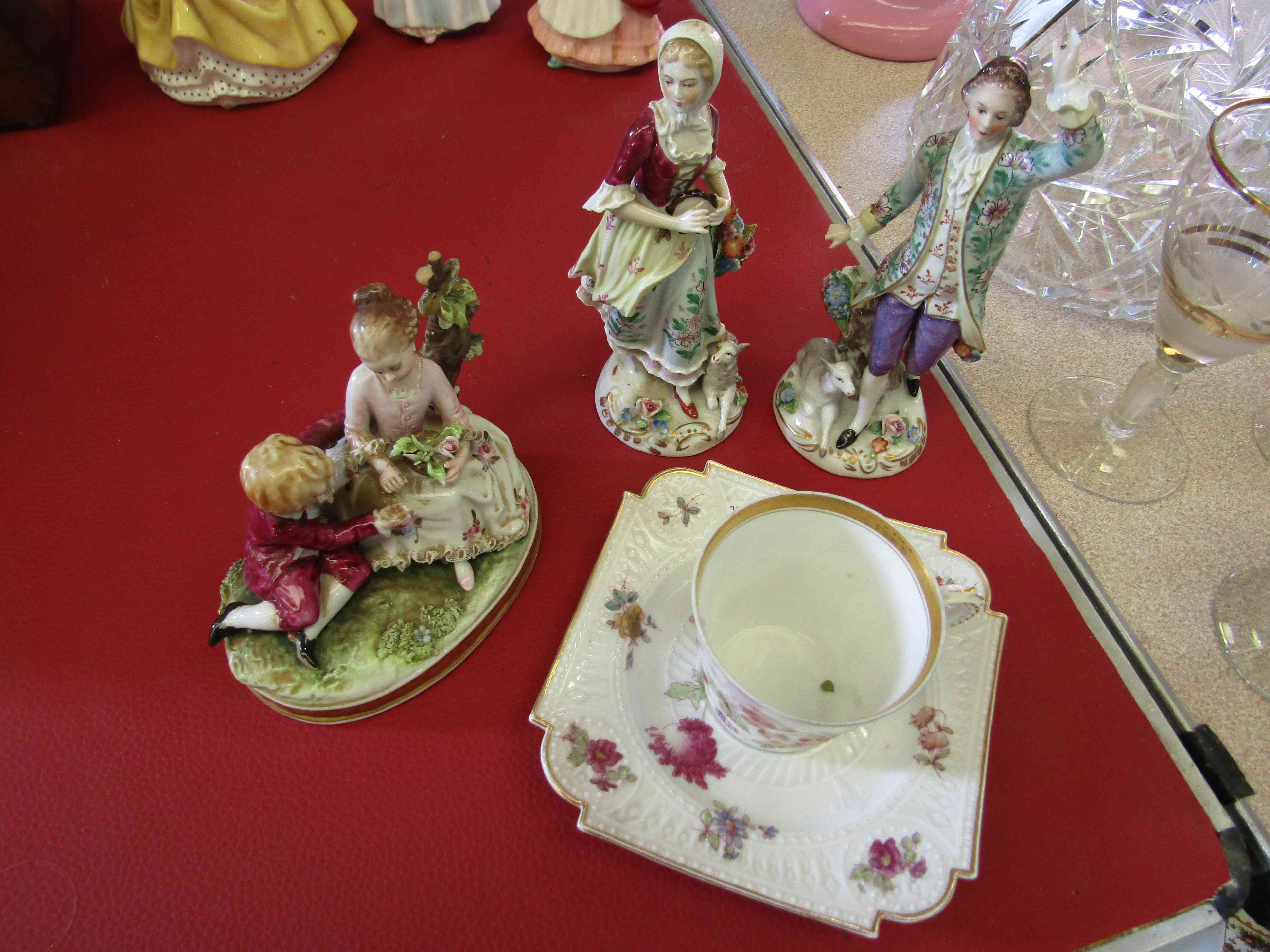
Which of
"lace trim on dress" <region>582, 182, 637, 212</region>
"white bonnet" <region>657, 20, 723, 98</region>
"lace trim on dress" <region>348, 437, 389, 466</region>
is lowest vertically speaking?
"lace trim on dress" <region>348, 437, 389, 466</region>

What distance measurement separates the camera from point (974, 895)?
0.90 m

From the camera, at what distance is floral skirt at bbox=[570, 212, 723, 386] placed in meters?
0.96

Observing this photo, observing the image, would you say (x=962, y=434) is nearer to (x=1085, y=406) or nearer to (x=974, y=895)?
(x=1085, y=406)

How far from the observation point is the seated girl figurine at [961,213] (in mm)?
774

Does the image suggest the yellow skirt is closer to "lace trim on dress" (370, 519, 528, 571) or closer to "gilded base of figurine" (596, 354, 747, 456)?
"gilded base of figurine" (596, 354, 747, 456)

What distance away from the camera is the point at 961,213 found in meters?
0.88

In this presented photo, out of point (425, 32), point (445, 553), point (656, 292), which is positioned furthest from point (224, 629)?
point (425, 32)

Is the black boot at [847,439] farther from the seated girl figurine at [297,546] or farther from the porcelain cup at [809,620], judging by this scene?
the seated girl figurine at [297,546]

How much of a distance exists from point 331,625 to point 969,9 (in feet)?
5.07

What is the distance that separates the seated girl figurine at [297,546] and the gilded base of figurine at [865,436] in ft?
2.04

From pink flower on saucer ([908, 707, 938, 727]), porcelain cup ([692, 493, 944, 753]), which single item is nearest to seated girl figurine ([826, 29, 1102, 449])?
porcelain cup ([692, 493, 944, 753])

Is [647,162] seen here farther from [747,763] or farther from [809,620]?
[747,763]

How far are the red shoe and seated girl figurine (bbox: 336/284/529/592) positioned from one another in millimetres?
317

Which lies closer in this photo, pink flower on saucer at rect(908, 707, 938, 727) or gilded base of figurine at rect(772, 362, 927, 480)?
pink flower on saucer at rect(908, 707, 938, 727)
